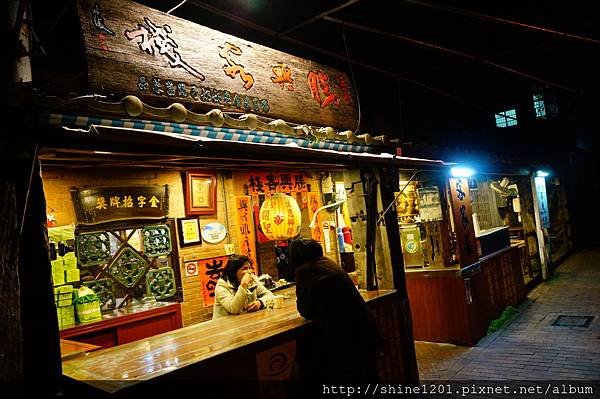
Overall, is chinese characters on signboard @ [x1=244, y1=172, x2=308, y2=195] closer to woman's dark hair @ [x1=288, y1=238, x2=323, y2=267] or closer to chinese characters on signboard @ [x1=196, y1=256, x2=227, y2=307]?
chinese characters on signboard @ [x1=196, y1=256, x2=227, y2=307]

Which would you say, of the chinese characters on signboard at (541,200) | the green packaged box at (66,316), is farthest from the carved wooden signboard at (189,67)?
the chinese characters on signboard at (541,200)

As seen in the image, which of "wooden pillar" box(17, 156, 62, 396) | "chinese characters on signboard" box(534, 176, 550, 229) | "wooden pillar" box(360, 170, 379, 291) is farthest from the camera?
"chinese characters on signboard" box(534, 176, 550, 229)

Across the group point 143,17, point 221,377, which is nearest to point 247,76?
point 143,17

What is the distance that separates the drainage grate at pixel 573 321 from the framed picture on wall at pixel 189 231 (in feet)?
31.5

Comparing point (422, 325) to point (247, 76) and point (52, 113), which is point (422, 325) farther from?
point (52, 113)

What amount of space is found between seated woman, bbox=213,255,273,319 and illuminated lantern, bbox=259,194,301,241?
75cm

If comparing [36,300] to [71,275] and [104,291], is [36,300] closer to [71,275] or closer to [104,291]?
[71,275]

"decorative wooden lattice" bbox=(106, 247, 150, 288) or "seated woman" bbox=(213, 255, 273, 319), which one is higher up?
"decorative wooden lattice" bbox=(106, 247, 150, 288)

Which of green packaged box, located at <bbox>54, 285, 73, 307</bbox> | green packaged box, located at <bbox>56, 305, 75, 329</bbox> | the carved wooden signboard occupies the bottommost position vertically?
green packaged box, located at <bbox>56, 305, 75, 329</bbox>

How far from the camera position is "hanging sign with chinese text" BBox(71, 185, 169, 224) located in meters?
7.51

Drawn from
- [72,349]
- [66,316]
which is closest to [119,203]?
[66,316]

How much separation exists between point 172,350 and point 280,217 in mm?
3055

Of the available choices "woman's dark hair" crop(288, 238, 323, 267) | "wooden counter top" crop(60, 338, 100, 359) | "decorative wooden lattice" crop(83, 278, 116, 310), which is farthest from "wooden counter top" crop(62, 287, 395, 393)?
"decorative wooden lattice" crop(83, 278, 116, 310)

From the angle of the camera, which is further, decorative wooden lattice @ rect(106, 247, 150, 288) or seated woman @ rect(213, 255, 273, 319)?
decorative wooden lattice @ rect(106, 247, 150, 288)
